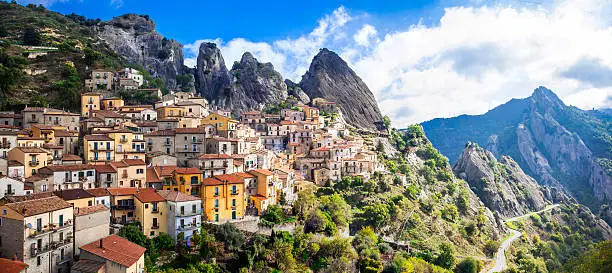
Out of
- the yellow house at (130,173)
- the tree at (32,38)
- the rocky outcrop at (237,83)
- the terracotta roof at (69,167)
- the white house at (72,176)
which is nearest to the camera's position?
the white house at (72,176)

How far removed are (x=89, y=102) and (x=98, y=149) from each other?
2048 cm

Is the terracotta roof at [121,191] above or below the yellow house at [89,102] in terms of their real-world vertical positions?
below

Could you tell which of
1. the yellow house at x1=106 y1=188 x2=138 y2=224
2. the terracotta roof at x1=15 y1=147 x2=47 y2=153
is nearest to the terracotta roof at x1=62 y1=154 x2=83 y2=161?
the terracotta roof at x1=15 y1=147 x2=47 y2=153

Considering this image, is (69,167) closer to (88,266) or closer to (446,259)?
(88,266)

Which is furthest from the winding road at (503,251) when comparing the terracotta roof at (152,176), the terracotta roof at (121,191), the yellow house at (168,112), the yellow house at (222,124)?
the terracotta roof at (121,191)

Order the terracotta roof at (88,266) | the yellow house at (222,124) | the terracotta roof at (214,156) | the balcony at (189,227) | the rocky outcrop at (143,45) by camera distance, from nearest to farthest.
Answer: the terracotta roof at (88,266), the balcony at (189,227), the terracotta roof at (214,156), the yellow house at (222,124), the rocky outcrop at (143,45)

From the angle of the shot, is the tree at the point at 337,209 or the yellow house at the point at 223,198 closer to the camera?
the yellow house at the point at 223,198

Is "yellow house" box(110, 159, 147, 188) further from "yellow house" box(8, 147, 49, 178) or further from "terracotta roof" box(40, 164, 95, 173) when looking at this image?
"yellow house" box(8, 147, 49, 178)

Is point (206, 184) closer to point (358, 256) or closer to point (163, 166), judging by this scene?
point (163, 166)


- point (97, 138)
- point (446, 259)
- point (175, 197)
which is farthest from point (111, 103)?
point (446, 259)

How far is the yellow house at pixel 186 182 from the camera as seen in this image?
43.2 metres

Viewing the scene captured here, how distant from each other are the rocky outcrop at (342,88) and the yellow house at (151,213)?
274ft

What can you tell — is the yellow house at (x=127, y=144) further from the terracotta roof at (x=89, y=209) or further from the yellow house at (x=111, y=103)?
the yellow house at (x=111, y=103)

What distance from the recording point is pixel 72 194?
34625 millimetres
